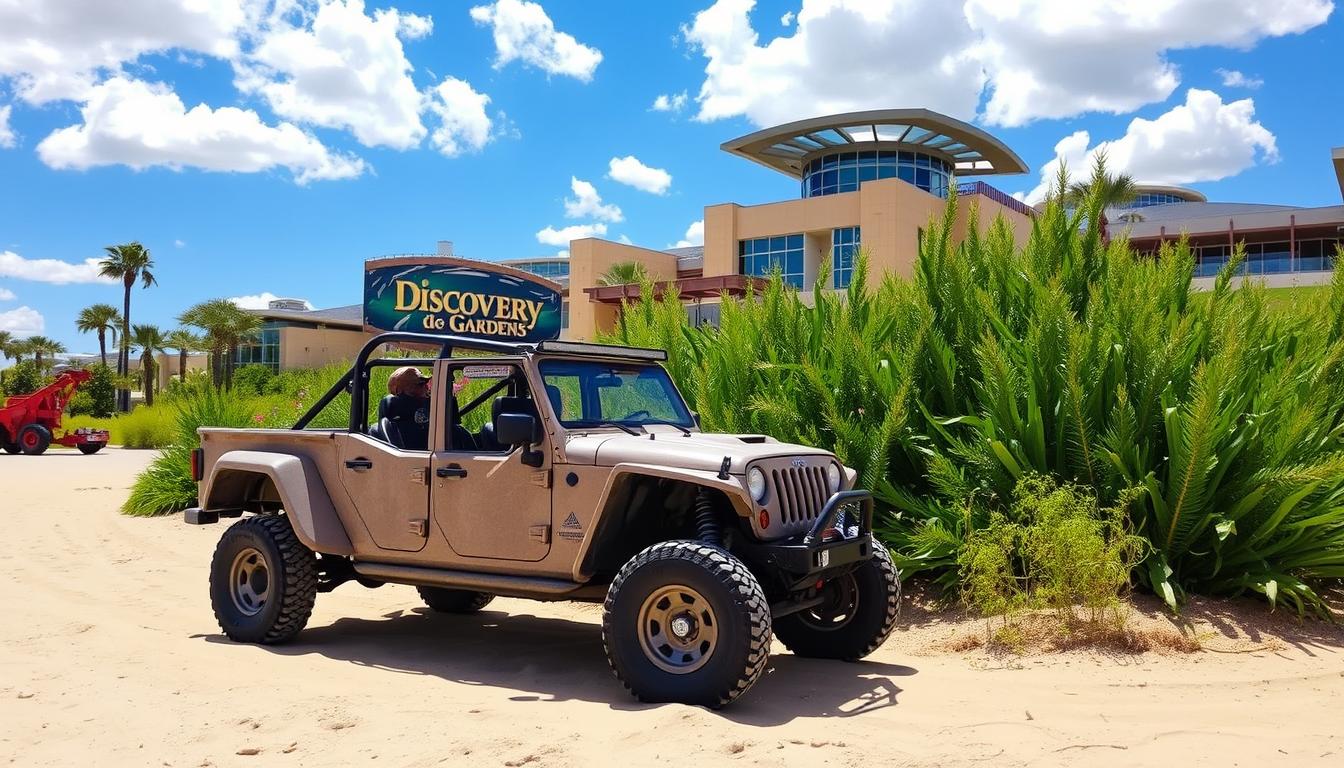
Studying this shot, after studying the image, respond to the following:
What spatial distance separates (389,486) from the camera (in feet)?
20.3

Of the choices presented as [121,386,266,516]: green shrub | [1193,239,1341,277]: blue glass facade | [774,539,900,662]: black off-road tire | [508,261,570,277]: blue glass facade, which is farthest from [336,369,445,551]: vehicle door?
[508,261,570,277]: blue glass facade

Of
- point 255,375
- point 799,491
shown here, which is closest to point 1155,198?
point 255,375

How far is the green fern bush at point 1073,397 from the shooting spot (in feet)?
20.7

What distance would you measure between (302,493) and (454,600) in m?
1.74

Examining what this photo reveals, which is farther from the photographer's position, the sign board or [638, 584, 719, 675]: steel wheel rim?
the sign board

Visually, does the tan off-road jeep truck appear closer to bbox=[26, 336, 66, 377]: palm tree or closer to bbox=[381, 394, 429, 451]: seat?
bbox=[381, 394, 429, 451]: seat

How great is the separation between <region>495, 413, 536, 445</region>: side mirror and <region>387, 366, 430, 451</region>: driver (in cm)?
131

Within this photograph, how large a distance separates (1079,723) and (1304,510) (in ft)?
9.23

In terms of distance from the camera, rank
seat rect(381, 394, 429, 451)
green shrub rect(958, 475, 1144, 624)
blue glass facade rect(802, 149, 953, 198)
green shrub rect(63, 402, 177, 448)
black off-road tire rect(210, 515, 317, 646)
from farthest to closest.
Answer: blue glass facade rect(802, 149, 953, 198)
green shrub rect(63, 402, 177, 448)
seat rect(381, 394, 429, 451)
black off-road tire rect(210, 515, 317, 646)
green shrub rect(958, 475, 1144, 624)

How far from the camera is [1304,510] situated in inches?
253

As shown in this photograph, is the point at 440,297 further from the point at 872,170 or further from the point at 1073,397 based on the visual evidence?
the point at 872,170

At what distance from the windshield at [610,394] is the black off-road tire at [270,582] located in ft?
6.42

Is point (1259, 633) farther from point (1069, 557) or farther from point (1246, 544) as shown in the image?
point (1069, 557)

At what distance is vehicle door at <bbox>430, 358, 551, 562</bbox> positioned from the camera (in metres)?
5.57
